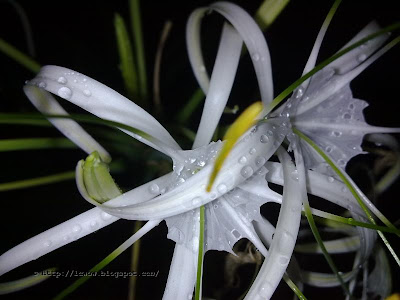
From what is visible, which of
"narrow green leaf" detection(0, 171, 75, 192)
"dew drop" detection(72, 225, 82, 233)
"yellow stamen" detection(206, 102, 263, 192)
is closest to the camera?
"yellow stamen" detection(206, 102, 263, 192)

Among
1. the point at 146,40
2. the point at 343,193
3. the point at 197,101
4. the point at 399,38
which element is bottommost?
the point at 343,193

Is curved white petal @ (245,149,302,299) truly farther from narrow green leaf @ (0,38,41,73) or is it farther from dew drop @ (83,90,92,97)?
narrow green leaf @ (0,38,41,73)

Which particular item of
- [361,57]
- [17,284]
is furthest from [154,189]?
[361,57]

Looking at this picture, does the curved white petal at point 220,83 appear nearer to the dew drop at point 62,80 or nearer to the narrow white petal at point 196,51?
the narrow white petal at point 196,51

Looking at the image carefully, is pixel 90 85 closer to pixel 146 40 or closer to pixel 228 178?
pixel 228 178

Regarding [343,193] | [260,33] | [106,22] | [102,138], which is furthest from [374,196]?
[106,22]

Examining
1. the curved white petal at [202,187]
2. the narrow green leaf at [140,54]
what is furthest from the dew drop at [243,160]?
the narrow green leaf at [140,54]

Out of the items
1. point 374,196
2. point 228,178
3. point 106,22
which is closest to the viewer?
point 228,178

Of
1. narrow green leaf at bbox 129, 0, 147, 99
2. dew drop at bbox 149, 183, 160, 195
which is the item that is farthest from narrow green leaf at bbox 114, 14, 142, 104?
dew drop at bbox 149, 183, 160, 195
